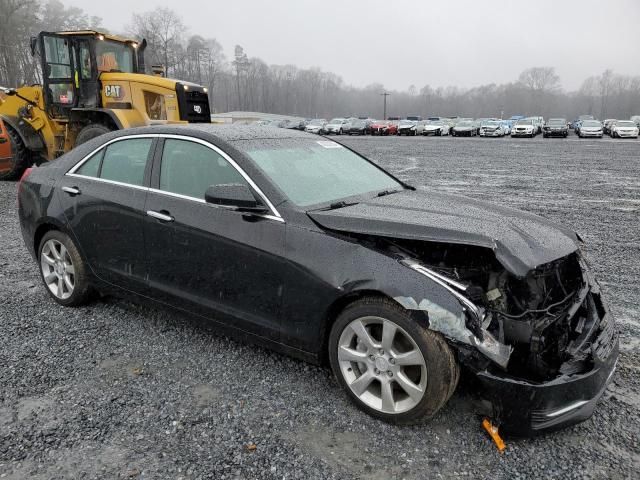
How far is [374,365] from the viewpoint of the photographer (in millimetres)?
2711

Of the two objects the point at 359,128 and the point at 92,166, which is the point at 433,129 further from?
the point at 92,166

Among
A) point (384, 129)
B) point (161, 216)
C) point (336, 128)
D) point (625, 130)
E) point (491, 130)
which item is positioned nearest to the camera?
point (161, 216)

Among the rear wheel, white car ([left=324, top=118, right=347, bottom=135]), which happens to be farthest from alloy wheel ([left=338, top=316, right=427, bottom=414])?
white car ([left=324, top=118, right=347, bottom=135])

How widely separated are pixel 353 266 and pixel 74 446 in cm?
174

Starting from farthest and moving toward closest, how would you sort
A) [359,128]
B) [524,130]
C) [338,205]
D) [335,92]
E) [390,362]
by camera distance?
[335,92] < [359,128] < [524,130] < [338,205] < [390,362]

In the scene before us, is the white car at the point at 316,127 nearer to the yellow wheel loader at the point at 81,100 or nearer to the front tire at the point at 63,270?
the yellow wheel loader at the point at 81,100

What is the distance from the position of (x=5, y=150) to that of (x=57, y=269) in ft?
27.4

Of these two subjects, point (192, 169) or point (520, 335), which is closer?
point (520, 335)

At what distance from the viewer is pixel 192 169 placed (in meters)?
3.44

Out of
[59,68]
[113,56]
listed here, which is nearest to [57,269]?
[59,68]

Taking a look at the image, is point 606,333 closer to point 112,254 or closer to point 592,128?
point 112,254

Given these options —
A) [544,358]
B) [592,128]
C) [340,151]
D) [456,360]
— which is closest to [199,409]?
[456,360]

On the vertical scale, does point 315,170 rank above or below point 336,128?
below

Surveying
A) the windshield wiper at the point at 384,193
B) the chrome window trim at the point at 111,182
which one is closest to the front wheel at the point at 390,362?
the windshield wiper at the point at 384,193
